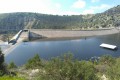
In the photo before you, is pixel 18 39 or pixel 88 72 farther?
pixel 18 39

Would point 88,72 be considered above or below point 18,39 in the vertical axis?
above

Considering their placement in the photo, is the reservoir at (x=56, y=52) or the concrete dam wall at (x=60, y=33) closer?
the reservoir at (x=56, y=52)

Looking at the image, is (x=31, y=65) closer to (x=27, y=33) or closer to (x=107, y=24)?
(x=27, y=33)

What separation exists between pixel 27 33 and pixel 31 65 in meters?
101

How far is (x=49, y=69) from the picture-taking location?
66.7 ft

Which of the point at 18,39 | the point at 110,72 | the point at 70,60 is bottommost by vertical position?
the point at 18,39

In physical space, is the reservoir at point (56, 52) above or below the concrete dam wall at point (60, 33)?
below

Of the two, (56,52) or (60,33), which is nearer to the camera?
(56,52)

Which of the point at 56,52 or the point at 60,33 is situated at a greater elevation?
the point at 60,33

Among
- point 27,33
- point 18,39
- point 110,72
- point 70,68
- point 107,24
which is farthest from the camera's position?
point 107,24

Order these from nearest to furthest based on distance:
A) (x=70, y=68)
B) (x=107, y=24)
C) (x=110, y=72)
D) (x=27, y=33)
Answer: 1. (x=70, y=68)
2. (x=110, y=72)
3. (x=27, y=33)
4. (x=107, y=24)

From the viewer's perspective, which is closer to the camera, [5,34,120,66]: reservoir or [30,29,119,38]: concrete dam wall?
[5,34,120,66]: reservoir

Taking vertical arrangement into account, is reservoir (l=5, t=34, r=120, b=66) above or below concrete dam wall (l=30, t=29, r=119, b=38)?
below

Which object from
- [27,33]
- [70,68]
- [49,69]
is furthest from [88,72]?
[27,33]
